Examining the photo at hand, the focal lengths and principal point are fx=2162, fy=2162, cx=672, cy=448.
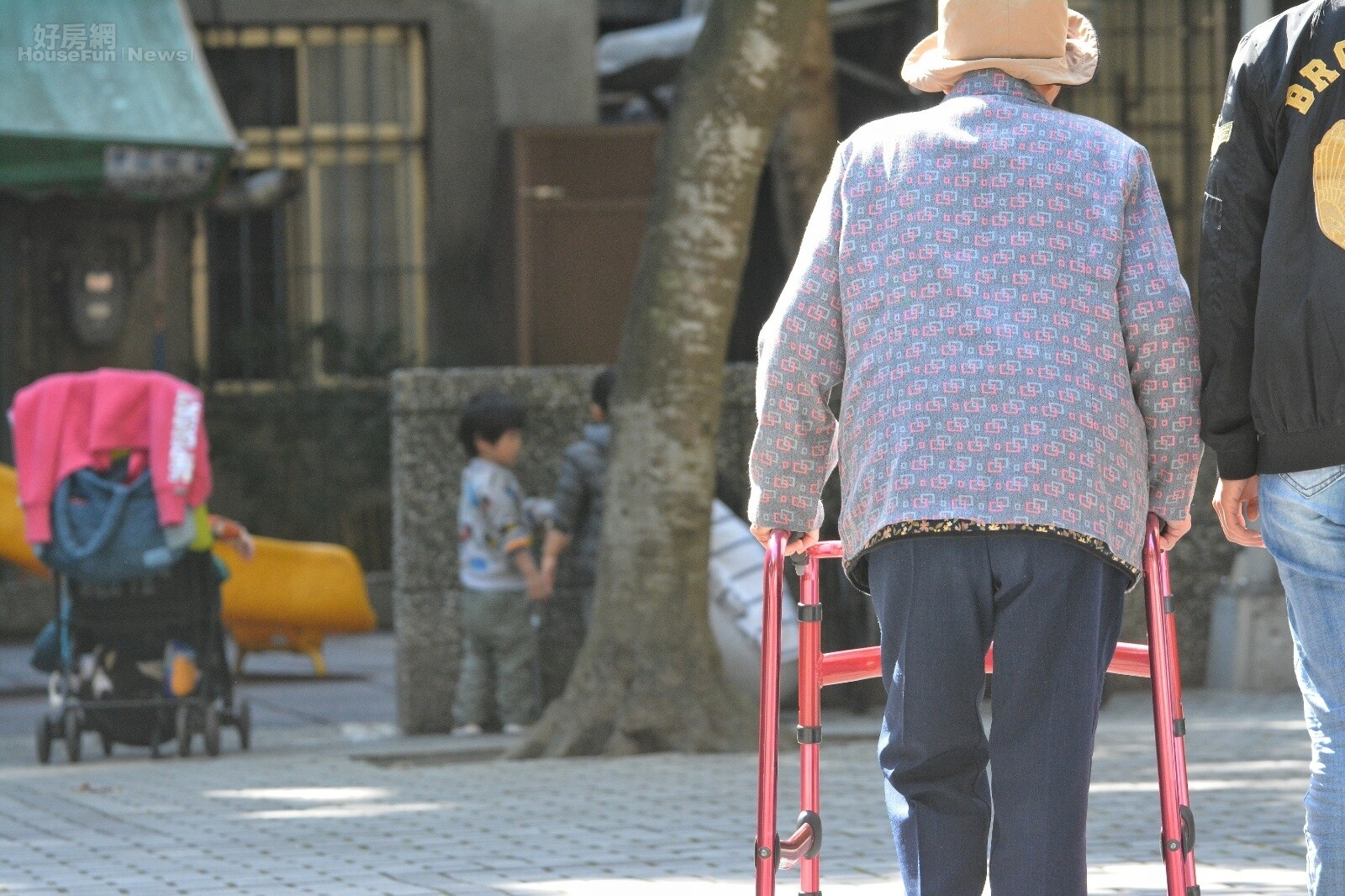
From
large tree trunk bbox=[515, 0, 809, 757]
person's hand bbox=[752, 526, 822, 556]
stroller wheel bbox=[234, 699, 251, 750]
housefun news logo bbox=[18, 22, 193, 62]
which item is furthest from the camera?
housefun news logo bbox=[18, 22, 193, 62]

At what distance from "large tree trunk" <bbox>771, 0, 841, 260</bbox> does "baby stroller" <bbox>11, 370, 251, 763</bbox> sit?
340cm

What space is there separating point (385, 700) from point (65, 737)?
2886 millimetres

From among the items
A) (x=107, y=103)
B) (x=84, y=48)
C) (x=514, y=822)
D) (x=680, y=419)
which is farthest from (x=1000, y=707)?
(x=84, y=48)

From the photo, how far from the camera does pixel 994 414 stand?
3.32 m

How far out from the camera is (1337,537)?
3.43 m

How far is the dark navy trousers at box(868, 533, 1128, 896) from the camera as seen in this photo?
10.9ft

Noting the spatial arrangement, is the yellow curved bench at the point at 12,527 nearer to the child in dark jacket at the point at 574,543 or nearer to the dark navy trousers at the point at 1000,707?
the child in dark jacket at the point at 574,543

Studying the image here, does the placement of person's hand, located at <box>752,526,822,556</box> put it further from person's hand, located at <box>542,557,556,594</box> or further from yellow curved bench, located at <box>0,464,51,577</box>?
yellow curved bench, located at <box>0,464,51,577</box>

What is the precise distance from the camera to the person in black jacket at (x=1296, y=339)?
3.41 metres

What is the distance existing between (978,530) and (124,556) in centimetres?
597

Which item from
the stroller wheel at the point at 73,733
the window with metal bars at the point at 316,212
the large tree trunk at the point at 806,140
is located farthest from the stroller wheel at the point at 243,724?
the window with metal bars at the point at 316,212

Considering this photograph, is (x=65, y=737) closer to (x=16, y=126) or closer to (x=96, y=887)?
(x=96, y=887)

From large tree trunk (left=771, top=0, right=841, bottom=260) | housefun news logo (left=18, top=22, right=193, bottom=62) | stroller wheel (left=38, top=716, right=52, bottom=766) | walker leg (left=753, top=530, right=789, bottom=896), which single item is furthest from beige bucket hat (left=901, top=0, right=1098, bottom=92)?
housefun news logo (left=18, top=22, right=193, bottom=62)

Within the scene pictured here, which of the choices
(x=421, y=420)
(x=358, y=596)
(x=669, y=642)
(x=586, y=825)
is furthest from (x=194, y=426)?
(x=358, y=596)
